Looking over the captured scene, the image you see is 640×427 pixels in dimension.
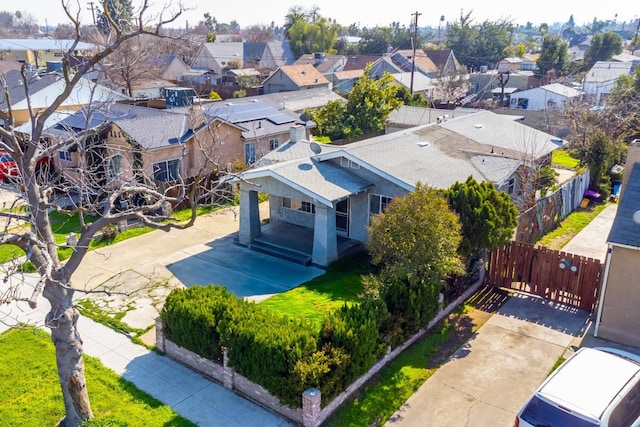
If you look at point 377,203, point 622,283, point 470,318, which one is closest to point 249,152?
point 377,203

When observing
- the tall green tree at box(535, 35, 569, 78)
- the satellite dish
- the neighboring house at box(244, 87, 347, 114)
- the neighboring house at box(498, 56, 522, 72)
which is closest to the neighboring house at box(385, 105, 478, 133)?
the neighboring house at box(244, 87, 347, 114)

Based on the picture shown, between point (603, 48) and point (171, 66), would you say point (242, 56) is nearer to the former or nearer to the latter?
point (171, 66)

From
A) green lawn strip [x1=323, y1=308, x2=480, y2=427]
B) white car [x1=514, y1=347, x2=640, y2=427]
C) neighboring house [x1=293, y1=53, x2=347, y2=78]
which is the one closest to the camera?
white car [x1=514, y1=347, x2=640, y2=427]

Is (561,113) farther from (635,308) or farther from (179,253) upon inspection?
(179,253)

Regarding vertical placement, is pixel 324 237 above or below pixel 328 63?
below

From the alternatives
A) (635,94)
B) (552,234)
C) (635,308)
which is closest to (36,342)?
(635,308)

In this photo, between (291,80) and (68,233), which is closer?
(68,233)

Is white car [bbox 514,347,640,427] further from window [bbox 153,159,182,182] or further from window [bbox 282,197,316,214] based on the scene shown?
window [bbox 153,159,182,182]

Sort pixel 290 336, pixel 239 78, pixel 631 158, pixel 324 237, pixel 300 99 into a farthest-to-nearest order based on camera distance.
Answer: pixel 239 78
pixel 300 99
pixel 324 237
pixel 631 158
pixel 290 336
